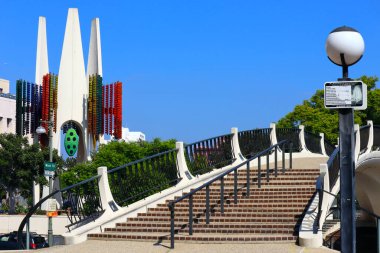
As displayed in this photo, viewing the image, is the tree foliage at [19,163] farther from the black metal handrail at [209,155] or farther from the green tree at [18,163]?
the black metal handrail at [209,155]

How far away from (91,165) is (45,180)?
4.39m

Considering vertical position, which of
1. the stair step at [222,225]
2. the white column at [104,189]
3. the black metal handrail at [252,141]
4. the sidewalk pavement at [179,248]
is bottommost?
the sidewalk pavement at [179,248]

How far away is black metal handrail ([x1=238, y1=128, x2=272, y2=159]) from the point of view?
27.4 metres

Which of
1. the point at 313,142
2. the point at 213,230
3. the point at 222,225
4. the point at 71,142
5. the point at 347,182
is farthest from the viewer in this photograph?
the point at 71,142

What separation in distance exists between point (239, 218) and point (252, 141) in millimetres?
11210

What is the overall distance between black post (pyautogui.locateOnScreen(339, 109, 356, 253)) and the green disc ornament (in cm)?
5224

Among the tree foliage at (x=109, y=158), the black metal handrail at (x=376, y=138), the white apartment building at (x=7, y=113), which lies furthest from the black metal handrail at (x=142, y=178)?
the white apartment building at (x=7, y=113)

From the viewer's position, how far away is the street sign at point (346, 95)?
9227 mm

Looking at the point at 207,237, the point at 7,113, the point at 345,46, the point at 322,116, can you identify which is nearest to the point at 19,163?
the point at 322,116

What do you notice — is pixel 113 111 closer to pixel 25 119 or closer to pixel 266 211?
pixel 25 119

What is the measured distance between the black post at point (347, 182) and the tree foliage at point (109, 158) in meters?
47.4

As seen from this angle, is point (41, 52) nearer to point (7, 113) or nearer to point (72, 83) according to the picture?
point (72, 83)

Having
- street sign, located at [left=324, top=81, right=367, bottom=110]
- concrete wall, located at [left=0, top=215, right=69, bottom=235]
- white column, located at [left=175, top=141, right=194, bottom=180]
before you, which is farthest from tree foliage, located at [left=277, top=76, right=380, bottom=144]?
street sign, located at [left=324, top=81, right=367, bottom=110]

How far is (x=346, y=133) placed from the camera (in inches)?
364
